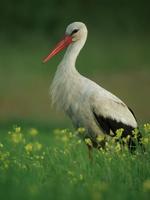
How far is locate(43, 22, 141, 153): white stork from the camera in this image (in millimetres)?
11023

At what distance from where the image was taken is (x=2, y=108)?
24594 mm

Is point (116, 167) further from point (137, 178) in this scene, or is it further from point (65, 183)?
point (65, 183)

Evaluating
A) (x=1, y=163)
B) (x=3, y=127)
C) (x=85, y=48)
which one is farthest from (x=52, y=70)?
(x=1, y=163)

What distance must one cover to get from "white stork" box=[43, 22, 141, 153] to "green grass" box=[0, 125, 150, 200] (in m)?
1.80

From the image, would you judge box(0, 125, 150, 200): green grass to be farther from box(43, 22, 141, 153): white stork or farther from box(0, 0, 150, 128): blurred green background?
box(0, 0, 150, 128): blurred green background

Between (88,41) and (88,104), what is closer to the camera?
(88,104)

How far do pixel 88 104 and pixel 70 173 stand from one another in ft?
9.84

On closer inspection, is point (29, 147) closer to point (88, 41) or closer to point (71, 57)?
point (71, 57)

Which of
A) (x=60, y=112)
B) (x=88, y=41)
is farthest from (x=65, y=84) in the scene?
(x=88, y=41)

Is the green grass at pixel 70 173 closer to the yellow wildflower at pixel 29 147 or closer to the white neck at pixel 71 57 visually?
the yellow wildflower at pixel 29 147

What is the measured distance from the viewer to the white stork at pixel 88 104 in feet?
36.2

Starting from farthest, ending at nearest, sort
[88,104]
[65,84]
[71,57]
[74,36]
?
[74,36]
[71,57]
[65,84]
[88,104]

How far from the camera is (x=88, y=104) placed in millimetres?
11023

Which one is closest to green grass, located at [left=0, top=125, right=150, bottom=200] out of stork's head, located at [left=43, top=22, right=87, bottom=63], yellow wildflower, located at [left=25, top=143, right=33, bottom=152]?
yellow wildflower, located at [left=25, top=143, right=33, bottom=152]
